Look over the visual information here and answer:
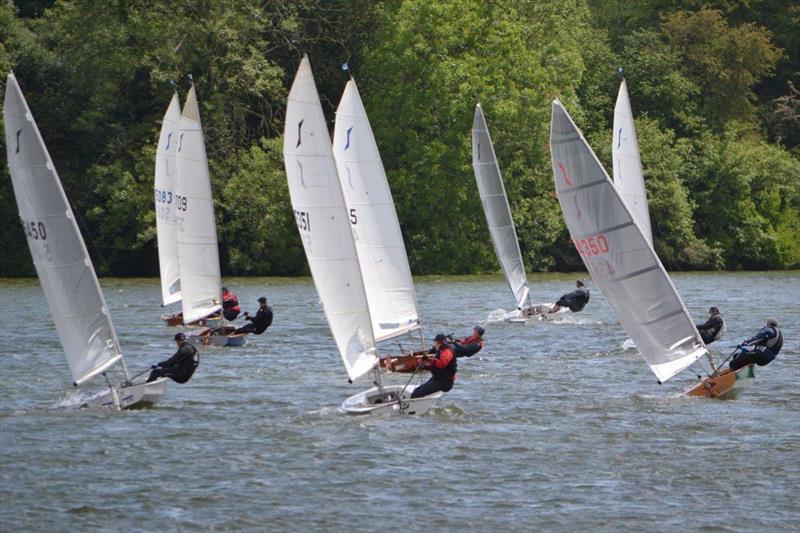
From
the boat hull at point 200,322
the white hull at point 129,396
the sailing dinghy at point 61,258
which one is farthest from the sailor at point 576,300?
the sailing dinghy at point 61,258

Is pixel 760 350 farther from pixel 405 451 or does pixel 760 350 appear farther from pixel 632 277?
pixel 405 451

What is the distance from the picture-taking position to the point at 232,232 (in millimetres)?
66438

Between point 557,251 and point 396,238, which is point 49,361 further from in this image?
point 557,251

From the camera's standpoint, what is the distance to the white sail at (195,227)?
126 ft

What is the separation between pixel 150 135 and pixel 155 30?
4387 millimetres

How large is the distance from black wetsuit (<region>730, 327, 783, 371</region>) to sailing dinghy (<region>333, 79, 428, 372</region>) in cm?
614

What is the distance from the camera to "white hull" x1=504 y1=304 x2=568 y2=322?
143ft

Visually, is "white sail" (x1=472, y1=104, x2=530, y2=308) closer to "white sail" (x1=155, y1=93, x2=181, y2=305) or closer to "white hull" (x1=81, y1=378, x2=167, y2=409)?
"white sail" (x1=155, y1=93, x2=181, y2=305)

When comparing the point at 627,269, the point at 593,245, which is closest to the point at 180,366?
the point at 593,245

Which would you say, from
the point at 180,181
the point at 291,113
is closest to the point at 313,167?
the point at 291,113

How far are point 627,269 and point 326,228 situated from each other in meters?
5.27

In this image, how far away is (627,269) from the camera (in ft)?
88.4

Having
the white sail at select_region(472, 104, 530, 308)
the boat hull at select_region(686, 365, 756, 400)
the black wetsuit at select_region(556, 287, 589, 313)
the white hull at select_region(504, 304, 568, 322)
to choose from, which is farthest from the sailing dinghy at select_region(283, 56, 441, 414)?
the white sail at select_region(472, 104, 530, 308)

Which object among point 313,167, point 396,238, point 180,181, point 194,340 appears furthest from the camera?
point 180,181
